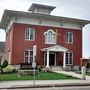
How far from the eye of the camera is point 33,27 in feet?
137

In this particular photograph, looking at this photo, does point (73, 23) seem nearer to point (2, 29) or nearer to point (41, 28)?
point (41, 28)

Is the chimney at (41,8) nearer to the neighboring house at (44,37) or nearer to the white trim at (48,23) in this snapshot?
the neighboring house at (44,37)

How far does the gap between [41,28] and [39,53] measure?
374 centimetres

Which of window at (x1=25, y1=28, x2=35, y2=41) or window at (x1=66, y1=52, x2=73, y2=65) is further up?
window at (x1=25, y1=28, x2=35, y2=41)

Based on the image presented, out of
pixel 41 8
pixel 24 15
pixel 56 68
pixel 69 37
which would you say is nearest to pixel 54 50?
pixel 56 68

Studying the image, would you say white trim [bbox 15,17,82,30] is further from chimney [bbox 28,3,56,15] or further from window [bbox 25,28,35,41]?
chimney [bbox 28,3,56,15]

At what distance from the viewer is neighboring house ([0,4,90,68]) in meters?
40.8

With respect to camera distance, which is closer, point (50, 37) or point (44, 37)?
point (44, 37)

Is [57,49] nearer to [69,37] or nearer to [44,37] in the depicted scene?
[44,37]

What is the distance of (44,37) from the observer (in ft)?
139

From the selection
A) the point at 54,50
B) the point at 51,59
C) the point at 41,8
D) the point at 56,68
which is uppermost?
the point at 41,8

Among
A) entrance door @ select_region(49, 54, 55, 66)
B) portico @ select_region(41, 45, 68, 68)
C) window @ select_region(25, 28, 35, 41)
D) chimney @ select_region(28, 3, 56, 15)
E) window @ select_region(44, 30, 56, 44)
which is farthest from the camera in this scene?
chimney @ select_region(28, 3, 56, 15)

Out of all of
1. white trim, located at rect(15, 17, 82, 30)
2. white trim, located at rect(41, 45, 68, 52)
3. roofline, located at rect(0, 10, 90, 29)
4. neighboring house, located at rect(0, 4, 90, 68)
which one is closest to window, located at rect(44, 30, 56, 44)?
neighboring house, located at rect(0, 4, 90, 68)

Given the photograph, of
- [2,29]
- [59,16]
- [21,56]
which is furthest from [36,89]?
[2,29]
